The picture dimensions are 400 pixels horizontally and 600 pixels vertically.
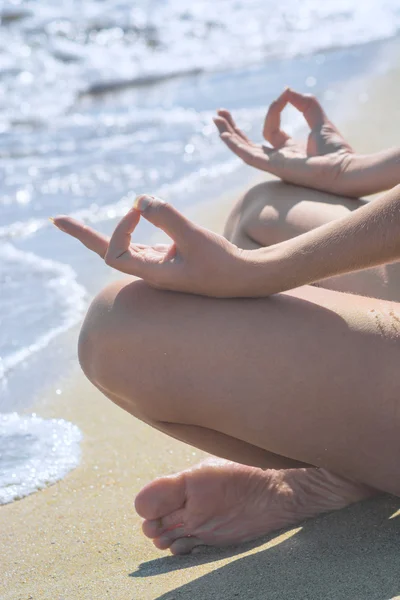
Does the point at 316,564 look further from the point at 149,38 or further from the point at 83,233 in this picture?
the point at 149,38

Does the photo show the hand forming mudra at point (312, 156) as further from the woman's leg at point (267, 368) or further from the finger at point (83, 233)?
the finger at point (83, 233)

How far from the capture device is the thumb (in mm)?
1631

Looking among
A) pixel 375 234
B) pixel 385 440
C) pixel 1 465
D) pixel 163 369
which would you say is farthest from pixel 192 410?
pixel 1 465

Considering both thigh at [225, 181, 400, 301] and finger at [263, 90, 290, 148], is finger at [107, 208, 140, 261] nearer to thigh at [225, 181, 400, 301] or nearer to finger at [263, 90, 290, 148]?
thigh at [225, 181, 400, 301]

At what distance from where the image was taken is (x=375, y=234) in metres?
1.59

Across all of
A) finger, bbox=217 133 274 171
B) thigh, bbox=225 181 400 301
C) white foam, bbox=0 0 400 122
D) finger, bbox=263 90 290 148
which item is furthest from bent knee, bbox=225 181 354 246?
white foam, bbox=0 0 400 122

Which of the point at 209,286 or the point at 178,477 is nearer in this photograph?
the point at 209,286

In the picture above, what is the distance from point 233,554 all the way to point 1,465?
74 centimetres

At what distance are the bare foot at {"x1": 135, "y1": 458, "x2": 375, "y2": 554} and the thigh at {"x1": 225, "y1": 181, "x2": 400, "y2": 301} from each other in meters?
0.43

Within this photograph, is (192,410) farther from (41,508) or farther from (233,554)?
(41,508)

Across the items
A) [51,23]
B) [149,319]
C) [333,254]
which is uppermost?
[333,254]

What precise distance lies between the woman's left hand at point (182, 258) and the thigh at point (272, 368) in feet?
0.13

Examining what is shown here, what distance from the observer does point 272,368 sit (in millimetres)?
1626

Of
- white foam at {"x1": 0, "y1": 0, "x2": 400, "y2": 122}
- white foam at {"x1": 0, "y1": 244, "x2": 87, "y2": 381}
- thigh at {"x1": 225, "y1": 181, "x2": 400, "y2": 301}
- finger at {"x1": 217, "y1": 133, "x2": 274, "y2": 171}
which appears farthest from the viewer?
white foam at {"x1": 0, "y1": 0, "x2": 400, "y2": 122}
